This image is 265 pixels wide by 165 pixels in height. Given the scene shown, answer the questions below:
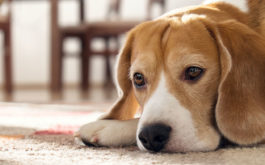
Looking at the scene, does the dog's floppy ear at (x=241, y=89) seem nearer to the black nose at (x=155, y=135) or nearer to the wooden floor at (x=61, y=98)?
the black nose at (x=155, y=135)

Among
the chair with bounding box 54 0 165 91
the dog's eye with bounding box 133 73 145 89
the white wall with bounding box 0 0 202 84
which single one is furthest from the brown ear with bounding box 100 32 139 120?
the white wall with bounding box 0 0 202 84

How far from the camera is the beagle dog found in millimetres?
1386

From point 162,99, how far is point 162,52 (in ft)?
0.66

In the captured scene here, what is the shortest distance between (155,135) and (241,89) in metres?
0.37

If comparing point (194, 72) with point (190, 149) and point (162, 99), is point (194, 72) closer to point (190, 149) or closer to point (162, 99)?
point (162, 99)

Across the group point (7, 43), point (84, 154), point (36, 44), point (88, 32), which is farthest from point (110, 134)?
point (36, 44)

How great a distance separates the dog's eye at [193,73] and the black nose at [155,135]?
25 centimetres

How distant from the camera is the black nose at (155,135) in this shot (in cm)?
131

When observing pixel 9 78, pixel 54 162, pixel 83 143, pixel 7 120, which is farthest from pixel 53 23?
pixel 54 162

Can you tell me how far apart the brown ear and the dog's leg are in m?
0.21

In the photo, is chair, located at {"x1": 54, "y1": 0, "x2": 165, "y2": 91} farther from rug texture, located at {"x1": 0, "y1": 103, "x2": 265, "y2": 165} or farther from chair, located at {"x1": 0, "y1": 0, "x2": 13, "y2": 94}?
rug texture, located at {"x1": 0, "y1": 103, "x2": 265, "y2": 165}

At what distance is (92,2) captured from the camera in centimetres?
901

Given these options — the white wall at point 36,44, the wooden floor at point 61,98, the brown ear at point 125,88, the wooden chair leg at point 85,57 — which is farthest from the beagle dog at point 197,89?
the white wall at point 36,44

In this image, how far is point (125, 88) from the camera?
6.18 ft
